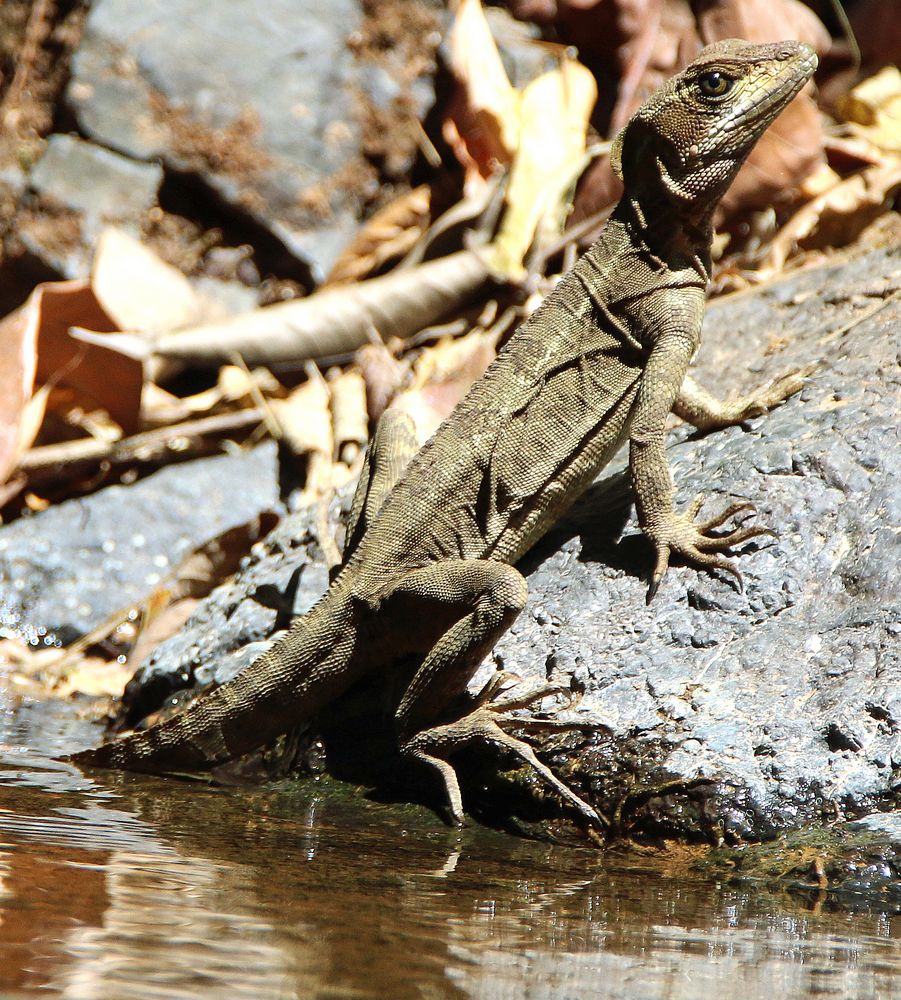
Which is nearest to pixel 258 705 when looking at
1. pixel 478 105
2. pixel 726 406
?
pixel 726 406

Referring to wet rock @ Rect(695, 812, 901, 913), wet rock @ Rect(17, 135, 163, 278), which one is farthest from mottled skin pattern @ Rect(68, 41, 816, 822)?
wet rock @ Rect(17, 135, 163, 278)

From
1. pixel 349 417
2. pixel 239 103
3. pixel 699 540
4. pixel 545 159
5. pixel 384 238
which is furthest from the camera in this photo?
pixel 239 103

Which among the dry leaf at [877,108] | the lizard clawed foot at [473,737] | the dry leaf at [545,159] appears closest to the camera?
Answer: the lizard clawed foot at [473,737]

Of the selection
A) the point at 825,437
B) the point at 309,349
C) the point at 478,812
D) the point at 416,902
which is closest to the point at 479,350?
the point at 309,349

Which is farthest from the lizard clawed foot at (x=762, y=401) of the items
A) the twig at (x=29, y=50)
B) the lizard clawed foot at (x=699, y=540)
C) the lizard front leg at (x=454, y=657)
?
the twig at (x=29, y=50)

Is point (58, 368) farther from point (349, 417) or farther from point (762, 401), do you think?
point (762, 401)

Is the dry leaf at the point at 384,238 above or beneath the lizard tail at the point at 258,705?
above

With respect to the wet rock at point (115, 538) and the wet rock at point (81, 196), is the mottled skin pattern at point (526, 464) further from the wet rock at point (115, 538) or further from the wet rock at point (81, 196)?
the wet rock at point (81, 196)
